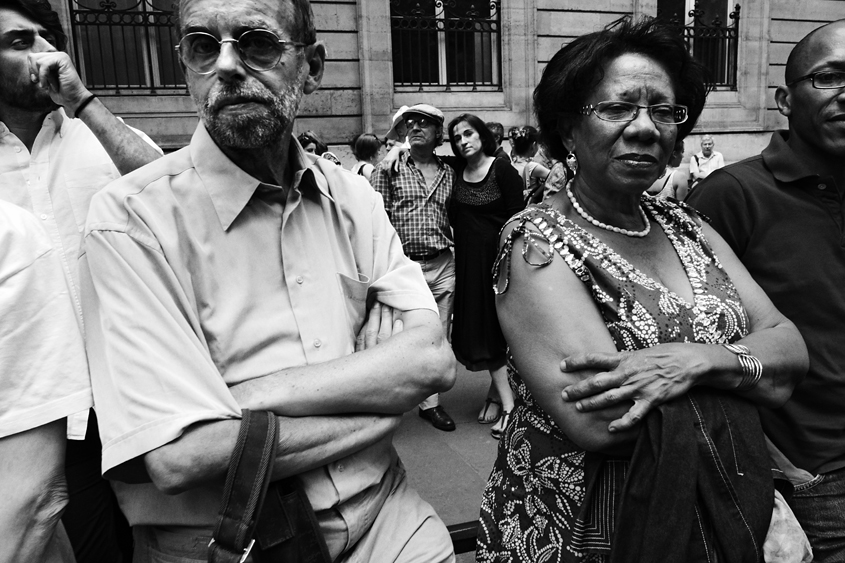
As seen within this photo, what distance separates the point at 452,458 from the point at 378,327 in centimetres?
292

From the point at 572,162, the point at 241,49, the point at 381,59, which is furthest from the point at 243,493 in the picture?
the point at 381,59

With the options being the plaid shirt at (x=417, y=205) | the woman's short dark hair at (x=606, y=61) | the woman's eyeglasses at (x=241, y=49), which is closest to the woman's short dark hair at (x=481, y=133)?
the plaid shirt at (x=417, y=205)

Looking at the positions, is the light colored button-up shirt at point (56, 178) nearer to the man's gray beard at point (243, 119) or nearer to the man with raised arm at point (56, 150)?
the man with raised arm at point (56, 150)

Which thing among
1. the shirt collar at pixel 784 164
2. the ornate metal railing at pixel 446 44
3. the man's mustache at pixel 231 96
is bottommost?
the shirt collar at pixel 784 164

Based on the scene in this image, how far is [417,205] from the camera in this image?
17.1ft

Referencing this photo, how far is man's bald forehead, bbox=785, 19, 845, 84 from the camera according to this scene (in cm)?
242

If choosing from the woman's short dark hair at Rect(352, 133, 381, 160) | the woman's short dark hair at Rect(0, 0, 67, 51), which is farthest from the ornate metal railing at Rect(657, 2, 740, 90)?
the woman's short dark hair at Rect(0, 0, 67, 51)

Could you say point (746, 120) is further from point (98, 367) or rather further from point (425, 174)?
point (98, 367)

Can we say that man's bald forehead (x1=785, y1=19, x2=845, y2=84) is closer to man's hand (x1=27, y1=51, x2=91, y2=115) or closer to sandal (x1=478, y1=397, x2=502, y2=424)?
man's hand (x1=27, y1=51, x2=91, y2=115)

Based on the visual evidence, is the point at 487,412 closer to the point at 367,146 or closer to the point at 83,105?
the point at 367,146

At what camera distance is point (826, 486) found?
87.3 inches

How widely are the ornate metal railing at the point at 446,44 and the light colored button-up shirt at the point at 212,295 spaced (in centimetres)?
1035

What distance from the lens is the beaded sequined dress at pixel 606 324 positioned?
1848 mm

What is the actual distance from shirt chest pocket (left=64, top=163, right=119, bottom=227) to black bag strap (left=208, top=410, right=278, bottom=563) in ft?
3.65
